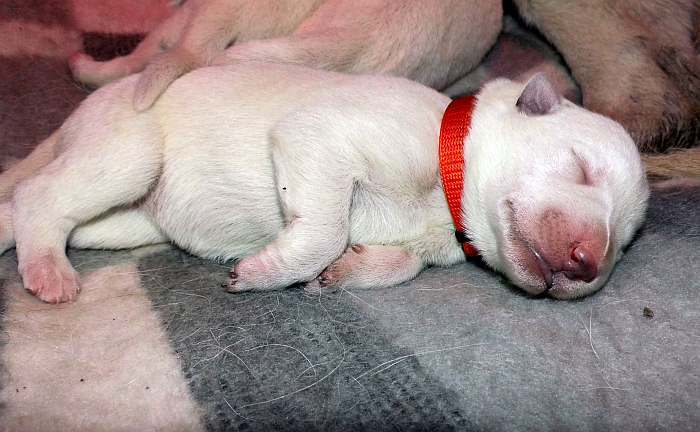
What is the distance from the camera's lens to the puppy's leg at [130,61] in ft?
7.48

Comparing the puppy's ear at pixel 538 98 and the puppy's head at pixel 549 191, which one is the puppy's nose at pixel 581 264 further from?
the puppy's ear at pixel 538 98

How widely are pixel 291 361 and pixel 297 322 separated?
0.12m

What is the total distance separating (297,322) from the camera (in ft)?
4.88

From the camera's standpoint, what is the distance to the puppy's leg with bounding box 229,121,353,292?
5.01 ft

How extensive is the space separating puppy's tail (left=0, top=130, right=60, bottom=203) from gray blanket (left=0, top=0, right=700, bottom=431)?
8.2 inches

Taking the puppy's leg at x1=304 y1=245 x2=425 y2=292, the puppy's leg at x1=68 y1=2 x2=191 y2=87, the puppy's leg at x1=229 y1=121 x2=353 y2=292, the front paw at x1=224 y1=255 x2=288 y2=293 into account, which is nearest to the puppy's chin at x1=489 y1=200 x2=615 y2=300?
the puppy's leg at x1=304 y1=245 x2=425 y2=292

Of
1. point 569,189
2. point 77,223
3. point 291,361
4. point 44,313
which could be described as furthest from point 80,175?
point 569,189

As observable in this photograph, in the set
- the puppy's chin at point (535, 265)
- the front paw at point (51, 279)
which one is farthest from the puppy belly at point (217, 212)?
the puppy's chin at point (535, 265)

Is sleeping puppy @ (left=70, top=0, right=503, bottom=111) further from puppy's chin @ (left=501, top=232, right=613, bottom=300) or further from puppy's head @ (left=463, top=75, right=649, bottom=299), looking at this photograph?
puppy's chin @ (left=501, top=232, right=613, bottom=300)

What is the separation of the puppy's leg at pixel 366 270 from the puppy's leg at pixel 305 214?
0.04 m

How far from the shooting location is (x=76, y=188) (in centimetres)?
164

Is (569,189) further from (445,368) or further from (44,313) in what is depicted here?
(44,313)

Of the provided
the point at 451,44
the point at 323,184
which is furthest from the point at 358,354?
the point at 451,44

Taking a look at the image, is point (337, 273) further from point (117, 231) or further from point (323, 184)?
point (117, 231)
